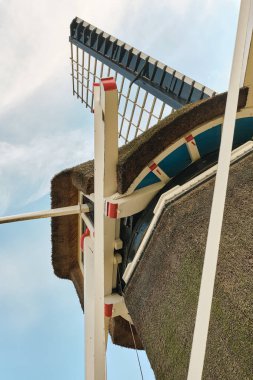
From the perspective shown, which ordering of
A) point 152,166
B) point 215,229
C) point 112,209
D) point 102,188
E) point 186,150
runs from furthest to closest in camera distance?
point 186,150 → point 152,166 → point 112,209 → point 102,188 → point 215,229

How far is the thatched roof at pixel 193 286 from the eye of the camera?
1.67 meters

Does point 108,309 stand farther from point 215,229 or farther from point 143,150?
point 215,229

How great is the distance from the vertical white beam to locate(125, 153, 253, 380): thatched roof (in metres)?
0.38

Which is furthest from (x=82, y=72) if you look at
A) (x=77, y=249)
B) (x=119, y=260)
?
(x=119, y=260)

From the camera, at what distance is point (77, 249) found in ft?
14.2

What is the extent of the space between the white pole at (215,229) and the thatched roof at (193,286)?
0.59 m

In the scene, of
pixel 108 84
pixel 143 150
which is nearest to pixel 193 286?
pixel 143 150

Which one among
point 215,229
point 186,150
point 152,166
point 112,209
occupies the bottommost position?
point 215,229

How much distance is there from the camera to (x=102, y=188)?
2.42 metres

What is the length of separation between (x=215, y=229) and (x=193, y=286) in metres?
1.04

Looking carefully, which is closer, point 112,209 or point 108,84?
point 108,84

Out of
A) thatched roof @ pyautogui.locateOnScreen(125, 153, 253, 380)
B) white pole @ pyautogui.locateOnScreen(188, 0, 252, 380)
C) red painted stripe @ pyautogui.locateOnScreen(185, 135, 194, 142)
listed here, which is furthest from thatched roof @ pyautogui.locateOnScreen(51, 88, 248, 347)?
white pole @ pyautogui.locateOnScreen(188, 0, 252, 380)

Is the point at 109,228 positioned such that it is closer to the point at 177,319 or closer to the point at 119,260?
the point at 119,260

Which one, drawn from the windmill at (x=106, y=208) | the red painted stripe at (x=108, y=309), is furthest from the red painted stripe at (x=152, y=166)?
the red painted stripe at (x=108, y=309)
